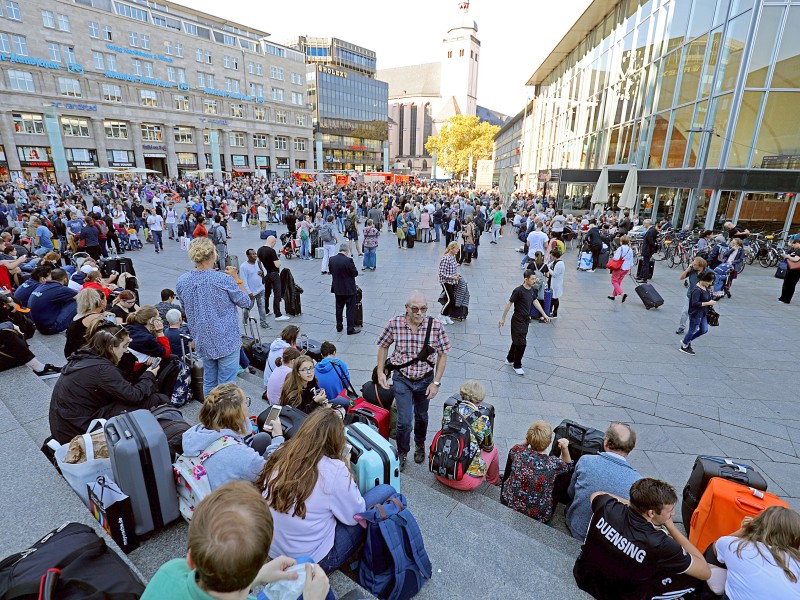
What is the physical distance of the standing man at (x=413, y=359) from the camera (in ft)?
13.2

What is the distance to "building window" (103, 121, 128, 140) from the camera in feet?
159

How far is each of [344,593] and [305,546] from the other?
38 centimetres

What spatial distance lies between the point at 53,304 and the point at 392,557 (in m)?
7.04

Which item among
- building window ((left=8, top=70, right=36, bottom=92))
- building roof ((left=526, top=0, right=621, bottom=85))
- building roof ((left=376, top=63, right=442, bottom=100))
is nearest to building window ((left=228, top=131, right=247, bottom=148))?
building window ((left=8, top=70, right=36, bottom=92))

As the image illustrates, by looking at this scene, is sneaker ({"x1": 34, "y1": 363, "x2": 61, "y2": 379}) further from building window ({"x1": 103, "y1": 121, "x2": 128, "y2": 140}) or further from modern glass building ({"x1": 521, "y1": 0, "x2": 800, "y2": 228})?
building window ({"x1": 103, "y1": 121, "x2": 128, "y2": 140})

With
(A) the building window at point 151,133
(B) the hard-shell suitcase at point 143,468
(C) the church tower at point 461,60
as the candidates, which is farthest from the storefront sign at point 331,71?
→ (B) the hard-shell suitcase at point 143,468

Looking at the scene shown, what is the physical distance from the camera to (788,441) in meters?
4.95

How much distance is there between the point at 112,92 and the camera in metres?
47.9

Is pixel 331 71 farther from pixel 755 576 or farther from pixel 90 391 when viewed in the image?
pixel 755 576

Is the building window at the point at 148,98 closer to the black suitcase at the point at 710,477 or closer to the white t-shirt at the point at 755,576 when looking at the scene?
the black suitcase at the point at 710,477

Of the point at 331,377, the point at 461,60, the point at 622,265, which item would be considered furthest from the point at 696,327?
the point at 461,60

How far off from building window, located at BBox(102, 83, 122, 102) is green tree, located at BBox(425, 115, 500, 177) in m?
44.8

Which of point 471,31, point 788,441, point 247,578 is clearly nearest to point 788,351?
point 788,441

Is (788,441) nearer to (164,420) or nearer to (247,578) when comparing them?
(247,578)
